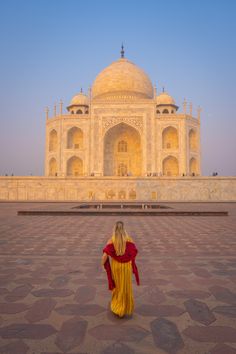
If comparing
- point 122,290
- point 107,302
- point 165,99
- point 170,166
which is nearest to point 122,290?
point 122,290

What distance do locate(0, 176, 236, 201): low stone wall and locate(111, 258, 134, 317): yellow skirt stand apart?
56.1 ft

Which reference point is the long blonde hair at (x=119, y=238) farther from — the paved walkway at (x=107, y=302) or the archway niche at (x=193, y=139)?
the archway niche at (x=193, y=139)

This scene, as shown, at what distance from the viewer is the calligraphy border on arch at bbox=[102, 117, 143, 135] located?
82.8 feet

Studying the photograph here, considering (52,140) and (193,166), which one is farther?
(52,140)

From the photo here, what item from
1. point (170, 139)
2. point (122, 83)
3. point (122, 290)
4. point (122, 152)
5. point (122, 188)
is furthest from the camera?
point (122, 83)

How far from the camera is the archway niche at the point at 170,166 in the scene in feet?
86.4

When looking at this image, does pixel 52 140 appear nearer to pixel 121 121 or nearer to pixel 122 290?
pixel 121 121

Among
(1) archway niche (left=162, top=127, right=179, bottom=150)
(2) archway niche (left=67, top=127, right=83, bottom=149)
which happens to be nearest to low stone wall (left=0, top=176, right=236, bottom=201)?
(2) archway niche (left=67, top=127, right=83, bottom=149)

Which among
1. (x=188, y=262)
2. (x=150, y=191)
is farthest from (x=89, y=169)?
(x=188, y=262)

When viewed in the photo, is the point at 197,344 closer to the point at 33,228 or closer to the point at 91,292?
the point at 91,292

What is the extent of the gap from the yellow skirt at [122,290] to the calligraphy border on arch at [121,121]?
23756 millimetres

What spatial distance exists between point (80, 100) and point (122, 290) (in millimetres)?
29086

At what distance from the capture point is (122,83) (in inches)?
1131

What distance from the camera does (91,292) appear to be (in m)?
2.48
